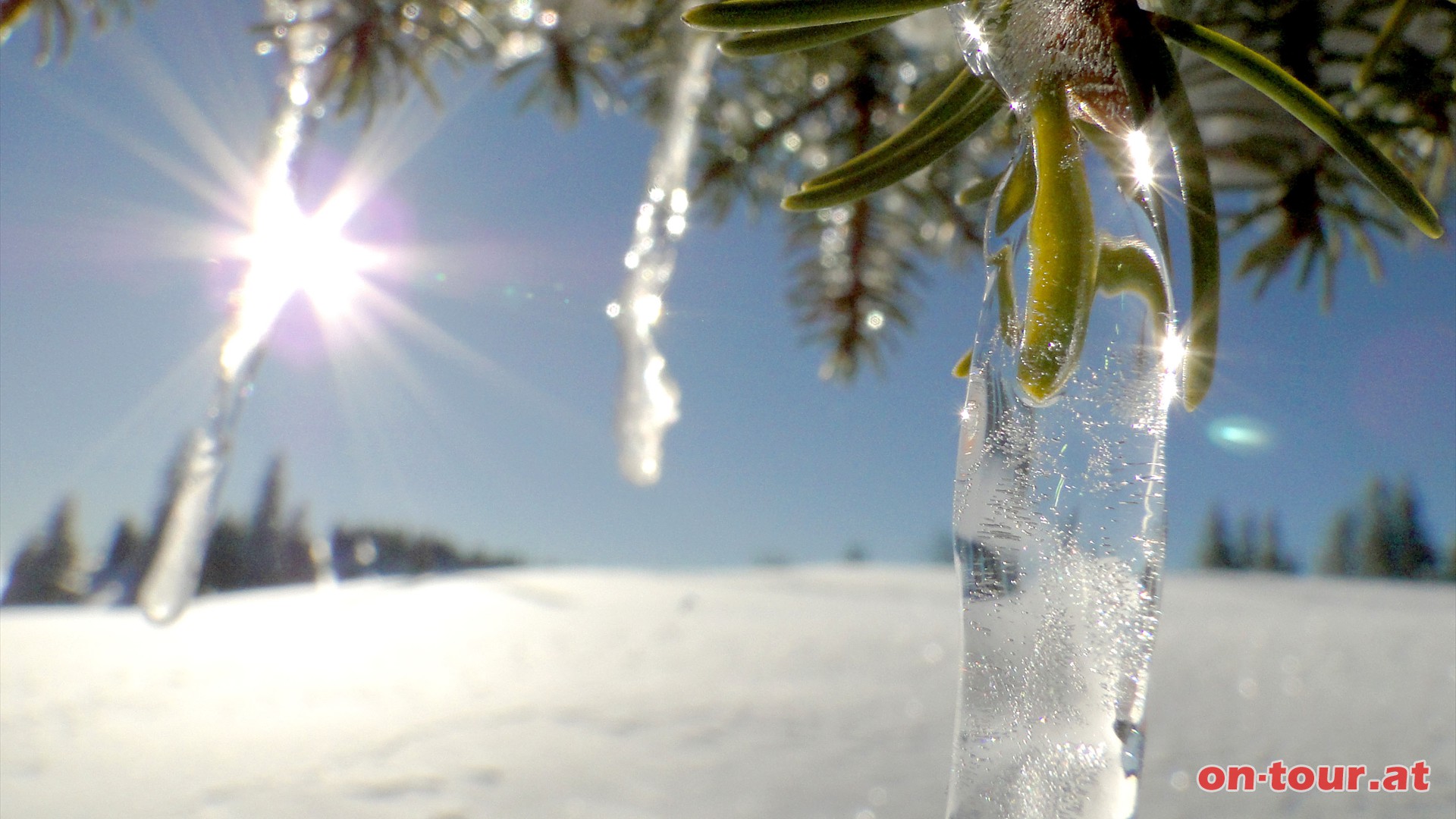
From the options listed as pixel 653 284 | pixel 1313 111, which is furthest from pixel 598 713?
pixel 1313 111

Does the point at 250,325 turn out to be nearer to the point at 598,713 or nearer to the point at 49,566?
the point at 49,566

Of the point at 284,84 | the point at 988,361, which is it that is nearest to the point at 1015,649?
the point at 988,361

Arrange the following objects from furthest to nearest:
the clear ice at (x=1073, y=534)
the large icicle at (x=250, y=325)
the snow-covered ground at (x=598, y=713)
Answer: the large icicle at (x=250, y=325)
the snow-covered ground at (x=598, y=713)
the clear ice at (x=1073, y=534)

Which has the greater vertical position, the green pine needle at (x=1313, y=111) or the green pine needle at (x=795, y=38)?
the green pine needle at (x=795, y=38)

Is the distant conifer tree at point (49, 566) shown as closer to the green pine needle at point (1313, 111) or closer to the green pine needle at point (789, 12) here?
the green pine needle at point (789, 12)

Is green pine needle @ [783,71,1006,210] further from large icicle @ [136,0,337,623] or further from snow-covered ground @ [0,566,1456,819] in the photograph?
large icicle @ [136,0,337,623]

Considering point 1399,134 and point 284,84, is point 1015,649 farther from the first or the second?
point 284,84

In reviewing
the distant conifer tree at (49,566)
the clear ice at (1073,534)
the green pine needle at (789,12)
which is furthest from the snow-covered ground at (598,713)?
the green pine needle at (789,12)
